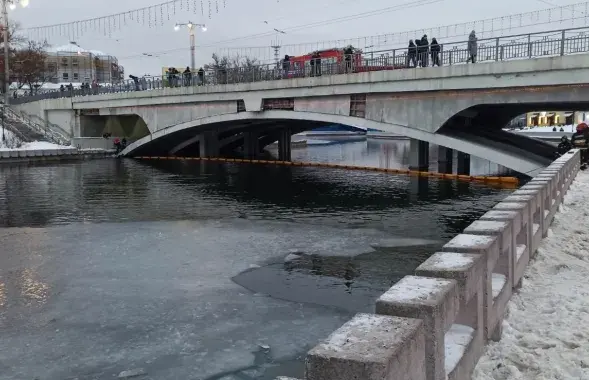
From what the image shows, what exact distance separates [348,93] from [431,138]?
17.4 ft

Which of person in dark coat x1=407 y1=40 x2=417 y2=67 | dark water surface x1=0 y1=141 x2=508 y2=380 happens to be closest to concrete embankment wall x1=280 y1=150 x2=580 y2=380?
dark water surface x1=0 y1=141 x2=508 y2=380

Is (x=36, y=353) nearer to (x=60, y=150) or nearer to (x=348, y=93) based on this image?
(x=348, y=93)

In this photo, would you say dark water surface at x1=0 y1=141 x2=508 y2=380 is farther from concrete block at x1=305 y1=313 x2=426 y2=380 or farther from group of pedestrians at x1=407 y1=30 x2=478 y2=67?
group of pedestrians at x1=407 y1=30 x2=478 y2=67

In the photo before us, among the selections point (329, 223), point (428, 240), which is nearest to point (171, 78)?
point (329, 223)

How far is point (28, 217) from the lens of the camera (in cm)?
1812

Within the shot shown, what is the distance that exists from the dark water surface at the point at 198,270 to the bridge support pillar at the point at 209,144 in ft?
69.4

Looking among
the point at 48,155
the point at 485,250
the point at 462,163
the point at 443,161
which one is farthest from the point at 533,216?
the point at 48,155

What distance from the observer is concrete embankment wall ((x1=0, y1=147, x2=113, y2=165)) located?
43312 mm

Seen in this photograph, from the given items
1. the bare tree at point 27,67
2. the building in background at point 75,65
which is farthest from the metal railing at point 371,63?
the building in background at point 75,65

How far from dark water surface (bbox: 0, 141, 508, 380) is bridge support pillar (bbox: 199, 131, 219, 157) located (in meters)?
21.2

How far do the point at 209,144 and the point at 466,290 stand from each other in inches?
1688

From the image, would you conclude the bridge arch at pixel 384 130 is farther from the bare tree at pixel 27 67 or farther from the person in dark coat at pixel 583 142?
the bare tree at pixel 27 67

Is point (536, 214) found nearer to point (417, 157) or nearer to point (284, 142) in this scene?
point (417, 157)

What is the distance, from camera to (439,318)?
3.90m
